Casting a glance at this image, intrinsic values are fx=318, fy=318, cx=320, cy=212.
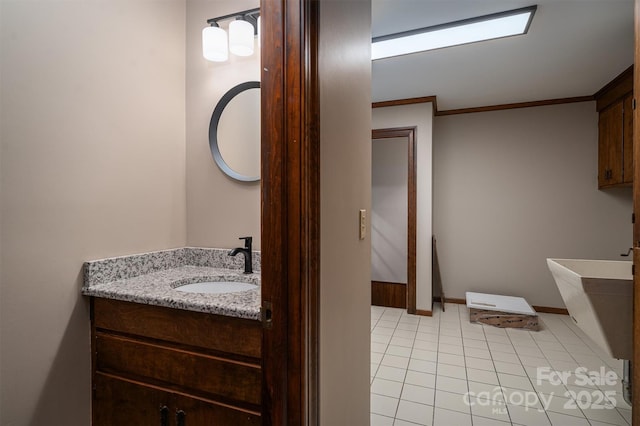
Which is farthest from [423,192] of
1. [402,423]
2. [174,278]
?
[174,278]

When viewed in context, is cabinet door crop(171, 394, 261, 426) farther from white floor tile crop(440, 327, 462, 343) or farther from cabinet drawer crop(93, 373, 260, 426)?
white floor tile crop(440, 327, 462, 343)

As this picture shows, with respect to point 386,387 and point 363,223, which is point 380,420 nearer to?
point 386,387

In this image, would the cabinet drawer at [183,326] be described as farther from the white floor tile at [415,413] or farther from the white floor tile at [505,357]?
the white floor tile at [505,357]

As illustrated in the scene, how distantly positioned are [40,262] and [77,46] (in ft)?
2.76

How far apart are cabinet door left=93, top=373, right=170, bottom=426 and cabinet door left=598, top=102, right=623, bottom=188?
156 inches

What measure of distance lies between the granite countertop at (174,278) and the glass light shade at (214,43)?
0.98 m

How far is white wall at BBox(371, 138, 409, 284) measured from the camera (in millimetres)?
4051

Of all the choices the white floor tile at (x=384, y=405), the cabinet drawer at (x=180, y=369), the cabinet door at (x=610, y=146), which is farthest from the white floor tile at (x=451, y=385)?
the cabinet door at (x=610, y=146)

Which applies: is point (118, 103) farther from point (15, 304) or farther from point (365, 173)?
point (365, 173)

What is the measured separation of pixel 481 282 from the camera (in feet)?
12.9

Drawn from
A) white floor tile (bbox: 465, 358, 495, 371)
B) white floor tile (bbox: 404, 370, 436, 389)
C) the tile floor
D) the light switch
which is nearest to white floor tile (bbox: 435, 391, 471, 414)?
the tile floor

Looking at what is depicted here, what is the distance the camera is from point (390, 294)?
13.1 ft

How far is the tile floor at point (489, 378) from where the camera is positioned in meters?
1.86

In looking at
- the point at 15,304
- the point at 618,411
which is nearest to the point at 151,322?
the point at 15,304
